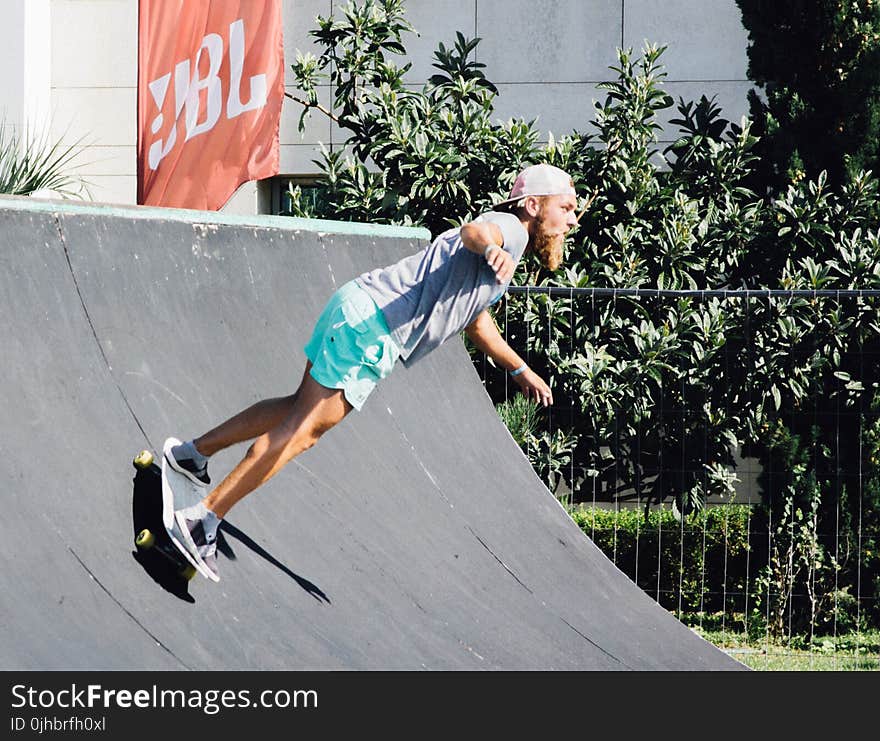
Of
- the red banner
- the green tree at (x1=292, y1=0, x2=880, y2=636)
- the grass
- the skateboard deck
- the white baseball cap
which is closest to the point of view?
the skateboard deck

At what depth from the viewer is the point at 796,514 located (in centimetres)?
659

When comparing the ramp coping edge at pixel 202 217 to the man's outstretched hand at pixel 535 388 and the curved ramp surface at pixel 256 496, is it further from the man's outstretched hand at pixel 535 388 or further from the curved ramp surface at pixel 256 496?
the man's outstretched hand at pixel 535 388

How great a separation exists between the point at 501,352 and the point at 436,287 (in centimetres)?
61

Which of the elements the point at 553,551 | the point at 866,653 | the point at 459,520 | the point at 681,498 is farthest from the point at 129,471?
the point at 866,653

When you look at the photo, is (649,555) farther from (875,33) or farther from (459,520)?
(875,33)

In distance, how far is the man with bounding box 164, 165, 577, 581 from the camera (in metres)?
3.66

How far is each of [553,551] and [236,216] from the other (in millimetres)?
1966

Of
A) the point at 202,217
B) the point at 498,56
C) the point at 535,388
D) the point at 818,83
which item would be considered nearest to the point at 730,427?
the point at 818,83

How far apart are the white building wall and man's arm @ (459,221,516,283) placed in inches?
265

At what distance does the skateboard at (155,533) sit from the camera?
3703 mm

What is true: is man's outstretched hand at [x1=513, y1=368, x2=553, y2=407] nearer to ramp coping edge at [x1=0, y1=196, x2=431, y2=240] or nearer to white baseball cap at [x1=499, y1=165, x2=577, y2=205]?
white baseball cap at [x1=499, y1=165, x2=577, y2=205]

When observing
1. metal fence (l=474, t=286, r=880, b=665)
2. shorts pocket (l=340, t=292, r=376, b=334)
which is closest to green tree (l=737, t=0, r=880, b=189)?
metal fence (l=474, t=286, r=880, b=665)

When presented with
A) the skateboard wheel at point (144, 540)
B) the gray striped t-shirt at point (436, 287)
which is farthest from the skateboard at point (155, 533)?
the gray striped t-shirt at point (436, 287)

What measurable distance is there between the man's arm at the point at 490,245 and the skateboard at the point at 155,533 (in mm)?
1239
